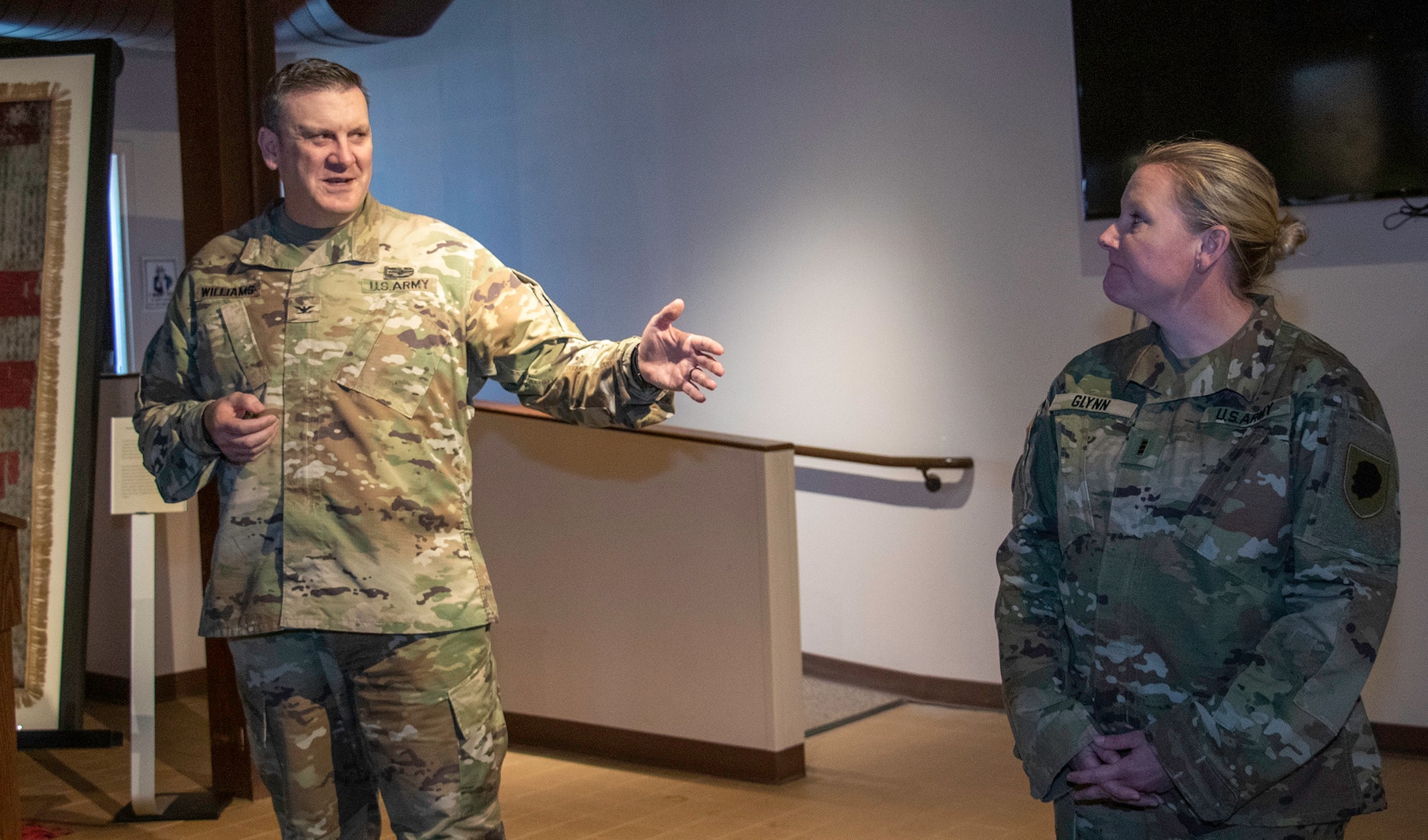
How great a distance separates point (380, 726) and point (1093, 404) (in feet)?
4.09

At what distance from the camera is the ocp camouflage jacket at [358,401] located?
2170mm

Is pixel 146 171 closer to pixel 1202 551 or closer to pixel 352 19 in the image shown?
pixel 352 19

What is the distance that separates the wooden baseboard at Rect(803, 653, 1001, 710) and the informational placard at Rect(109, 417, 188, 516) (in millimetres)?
2669

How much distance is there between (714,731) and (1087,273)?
6.37 ft

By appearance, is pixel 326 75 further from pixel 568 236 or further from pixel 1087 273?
pixel 568 236

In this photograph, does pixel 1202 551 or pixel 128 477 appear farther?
pixel 128 477

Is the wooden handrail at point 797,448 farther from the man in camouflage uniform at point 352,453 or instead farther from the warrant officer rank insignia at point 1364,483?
the warrant officer rank insignia at point 1364,483

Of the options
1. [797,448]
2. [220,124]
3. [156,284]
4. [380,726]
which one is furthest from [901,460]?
[156,284]

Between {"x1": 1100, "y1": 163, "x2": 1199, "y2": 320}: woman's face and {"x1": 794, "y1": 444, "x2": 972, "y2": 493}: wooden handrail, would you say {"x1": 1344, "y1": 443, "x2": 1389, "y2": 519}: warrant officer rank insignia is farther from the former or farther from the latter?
{"x1": 794, "y1": 444, "x2": 972, "y2": 493}: wooden handrail

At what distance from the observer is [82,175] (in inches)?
164

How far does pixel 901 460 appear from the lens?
4883 millimetres

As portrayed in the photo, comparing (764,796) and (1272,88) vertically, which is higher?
(1272,88)

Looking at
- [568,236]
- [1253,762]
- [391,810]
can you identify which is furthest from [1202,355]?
[568,236]

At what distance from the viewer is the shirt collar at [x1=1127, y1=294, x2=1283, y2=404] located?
5.26ft
